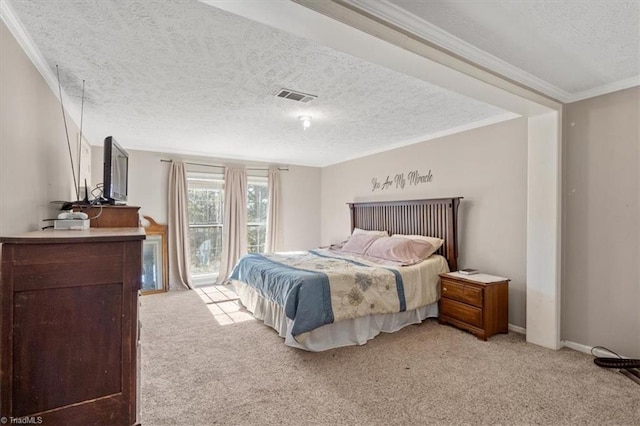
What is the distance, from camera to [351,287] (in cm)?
312

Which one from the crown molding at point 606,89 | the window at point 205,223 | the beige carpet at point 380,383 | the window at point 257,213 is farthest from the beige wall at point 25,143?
the crown molding at point 606,89

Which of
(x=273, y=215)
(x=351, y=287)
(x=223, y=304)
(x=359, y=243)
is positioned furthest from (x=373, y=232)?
(x=223, y=304)

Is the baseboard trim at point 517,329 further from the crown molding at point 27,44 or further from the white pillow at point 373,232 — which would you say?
the crown molding at point 27,44

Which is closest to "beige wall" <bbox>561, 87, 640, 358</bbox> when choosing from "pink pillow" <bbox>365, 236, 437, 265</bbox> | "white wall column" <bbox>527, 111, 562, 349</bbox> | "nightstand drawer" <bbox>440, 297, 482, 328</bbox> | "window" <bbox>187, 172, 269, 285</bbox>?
"white wall column" <bbox>527, 111, 562, 349</bbox>

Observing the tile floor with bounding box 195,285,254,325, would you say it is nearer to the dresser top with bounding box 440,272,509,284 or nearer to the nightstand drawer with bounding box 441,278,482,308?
the nightstand drawer with bounding box 441,278,482,308

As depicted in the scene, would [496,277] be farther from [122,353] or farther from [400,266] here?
[122,353]

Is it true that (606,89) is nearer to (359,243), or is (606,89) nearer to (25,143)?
(359,243)

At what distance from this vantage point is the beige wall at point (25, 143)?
62.7 inches

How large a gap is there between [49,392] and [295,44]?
2.10 meters

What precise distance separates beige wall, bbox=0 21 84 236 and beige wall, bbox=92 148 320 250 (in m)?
2.49

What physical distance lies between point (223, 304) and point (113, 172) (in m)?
2.59

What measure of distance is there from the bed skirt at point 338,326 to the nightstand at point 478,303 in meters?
0.38

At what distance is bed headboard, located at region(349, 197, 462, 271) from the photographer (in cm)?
383

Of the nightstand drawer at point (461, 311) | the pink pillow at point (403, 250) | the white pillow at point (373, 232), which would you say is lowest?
the nightstand drawer at point (461, 311)
